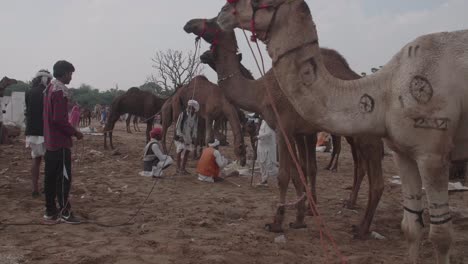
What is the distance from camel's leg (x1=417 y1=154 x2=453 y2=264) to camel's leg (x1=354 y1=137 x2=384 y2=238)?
75.7 inches

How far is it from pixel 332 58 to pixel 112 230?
3813 millimetres

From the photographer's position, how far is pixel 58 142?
559cm

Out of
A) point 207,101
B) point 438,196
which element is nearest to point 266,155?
point 207,101

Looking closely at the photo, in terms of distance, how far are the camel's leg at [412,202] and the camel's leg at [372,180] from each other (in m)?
1.52

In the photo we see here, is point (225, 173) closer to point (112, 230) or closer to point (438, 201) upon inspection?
A: point (112, 230)

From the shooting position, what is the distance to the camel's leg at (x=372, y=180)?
5.43m

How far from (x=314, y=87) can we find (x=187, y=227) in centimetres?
293

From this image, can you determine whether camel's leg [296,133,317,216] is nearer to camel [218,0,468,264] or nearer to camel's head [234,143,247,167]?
camel [218,0,468,264]

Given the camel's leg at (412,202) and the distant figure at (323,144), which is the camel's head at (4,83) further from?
the distant figure at (323,144)

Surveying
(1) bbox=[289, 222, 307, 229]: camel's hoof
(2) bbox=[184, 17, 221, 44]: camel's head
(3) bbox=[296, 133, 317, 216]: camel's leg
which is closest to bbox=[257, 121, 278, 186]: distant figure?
(3) bbox=[296, 133, 317, 216]: camel's leg

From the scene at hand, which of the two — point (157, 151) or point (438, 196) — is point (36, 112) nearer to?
point (157, 151)

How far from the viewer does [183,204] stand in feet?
23.6

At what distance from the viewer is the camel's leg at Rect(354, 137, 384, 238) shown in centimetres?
543

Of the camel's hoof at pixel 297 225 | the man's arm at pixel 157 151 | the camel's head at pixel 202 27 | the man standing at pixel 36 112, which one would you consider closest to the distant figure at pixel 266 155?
the man's arm at pixel 157 151
